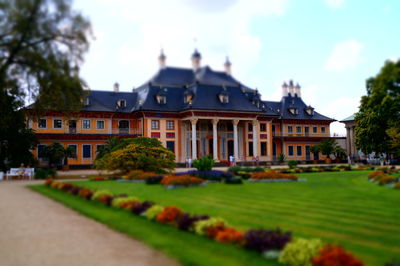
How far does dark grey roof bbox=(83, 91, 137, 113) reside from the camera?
2180 inches

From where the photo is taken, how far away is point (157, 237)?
1017 cm

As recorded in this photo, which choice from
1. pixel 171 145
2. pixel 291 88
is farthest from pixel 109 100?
pixel 291 88

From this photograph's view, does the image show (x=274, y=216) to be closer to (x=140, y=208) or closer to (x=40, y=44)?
(x=140, y=208)

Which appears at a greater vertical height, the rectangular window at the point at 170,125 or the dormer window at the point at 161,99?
the dormer window at the point at 161,99

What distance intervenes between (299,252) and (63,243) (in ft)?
18.7

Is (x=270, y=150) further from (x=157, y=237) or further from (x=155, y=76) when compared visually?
(x=157, y=237)

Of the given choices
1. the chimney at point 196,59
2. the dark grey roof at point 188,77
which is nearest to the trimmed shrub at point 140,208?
the dark grey roof at point 188,77

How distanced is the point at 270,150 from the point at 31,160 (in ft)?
114

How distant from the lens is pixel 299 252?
7500 millimetres

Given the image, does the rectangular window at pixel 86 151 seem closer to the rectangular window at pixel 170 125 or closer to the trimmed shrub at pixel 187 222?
the rectangular window at pixel 170 125

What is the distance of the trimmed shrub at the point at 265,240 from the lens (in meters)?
8.27

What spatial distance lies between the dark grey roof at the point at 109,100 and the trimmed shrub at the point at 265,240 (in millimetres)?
47960

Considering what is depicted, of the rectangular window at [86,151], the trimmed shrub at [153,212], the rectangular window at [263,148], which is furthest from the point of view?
the rectangular window at [263,148]

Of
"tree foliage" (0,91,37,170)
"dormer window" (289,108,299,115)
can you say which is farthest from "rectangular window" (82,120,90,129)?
"dormer window" (289,108,299,115)
